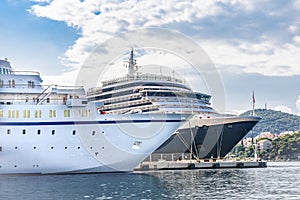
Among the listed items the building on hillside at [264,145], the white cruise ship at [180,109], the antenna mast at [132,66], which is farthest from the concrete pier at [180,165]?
the building on hillside at [264,145]

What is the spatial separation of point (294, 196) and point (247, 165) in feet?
101

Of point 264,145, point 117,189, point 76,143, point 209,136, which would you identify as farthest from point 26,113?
point 264,145

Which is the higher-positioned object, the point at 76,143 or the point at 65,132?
the point at 65,132

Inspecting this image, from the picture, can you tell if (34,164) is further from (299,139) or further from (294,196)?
(299,139)

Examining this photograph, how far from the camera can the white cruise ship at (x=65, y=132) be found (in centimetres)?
3055

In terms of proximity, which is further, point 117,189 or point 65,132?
point 65,132

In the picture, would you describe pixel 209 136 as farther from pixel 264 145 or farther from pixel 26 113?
pixel 264 145

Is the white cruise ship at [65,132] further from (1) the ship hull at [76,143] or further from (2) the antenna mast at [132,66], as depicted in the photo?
(2) the antenna mast at [132,66]

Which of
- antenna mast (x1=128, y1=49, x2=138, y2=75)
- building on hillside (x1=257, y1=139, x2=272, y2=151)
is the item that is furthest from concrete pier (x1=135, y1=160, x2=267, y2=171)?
building on hillside (x1=257, y1=139, x2=272, y2=151)

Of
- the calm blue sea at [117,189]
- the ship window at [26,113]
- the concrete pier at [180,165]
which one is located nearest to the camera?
the calm blue sea at [117,189]

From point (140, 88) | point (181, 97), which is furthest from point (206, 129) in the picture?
point (140, 88)

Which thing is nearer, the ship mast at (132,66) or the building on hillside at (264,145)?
the ship mast at (132,66)

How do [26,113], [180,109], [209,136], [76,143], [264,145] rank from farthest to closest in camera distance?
1. [264,145]
2. [209,136]
3. [180,109]
4. [76,143]
5. [26,113]

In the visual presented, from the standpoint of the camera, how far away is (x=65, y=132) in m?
30.9
